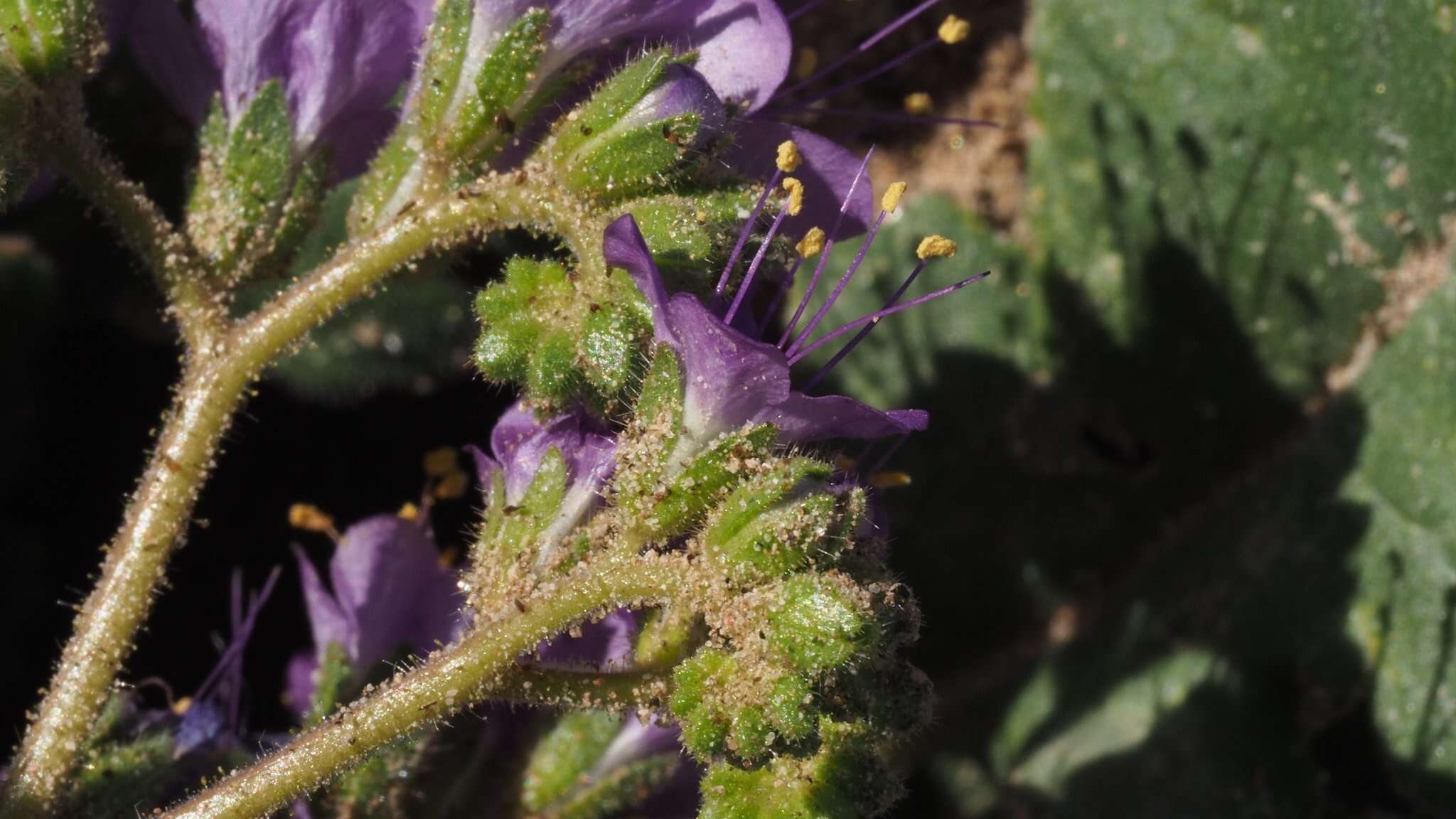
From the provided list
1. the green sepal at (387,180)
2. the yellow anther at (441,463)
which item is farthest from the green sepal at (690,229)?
the yellow anther at (441,463)

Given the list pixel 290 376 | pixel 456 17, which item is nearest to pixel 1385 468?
pixel 456 17

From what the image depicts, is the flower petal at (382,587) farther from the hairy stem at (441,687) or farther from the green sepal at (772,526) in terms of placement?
the green sepal at (772,526)

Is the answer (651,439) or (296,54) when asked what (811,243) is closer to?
(651,439)

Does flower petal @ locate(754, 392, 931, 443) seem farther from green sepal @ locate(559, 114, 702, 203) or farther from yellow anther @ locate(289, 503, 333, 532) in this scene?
yellow anther @ locate(289, 503, 333, 532)

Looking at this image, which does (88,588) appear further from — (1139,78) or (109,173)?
(1139,78)

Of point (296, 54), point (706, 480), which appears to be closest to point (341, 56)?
point (296, 54)

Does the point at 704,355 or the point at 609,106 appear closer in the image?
the point at 704,355
